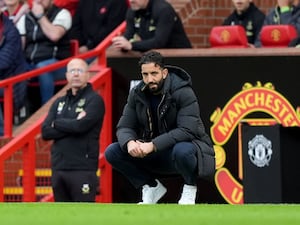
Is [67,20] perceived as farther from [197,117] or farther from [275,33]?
[197,117]

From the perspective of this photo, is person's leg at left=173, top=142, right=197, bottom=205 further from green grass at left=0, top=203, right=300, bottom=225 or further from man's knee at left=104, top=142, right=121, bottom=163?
green grass at left=0, top=203, right=300, bottom=225

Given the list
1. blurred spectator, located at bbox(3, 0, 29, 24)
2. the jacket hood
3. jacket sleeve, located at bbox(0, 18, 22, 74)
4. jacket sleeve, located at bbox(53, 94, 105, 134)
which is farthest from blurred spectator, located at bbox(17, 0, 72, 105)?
the jacket hood

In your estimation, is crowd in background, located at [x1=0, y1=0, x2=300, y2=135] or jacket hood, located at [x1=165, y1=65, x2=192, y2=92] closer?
jacket hood, located at [x1=165, y1=65, x2=192, y2=92]

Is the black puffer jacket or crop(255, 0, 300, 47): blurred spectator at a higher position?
crop(255, 0, 300, 47): blurred spectator

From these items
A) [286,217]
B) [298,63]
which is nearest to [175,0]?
[298,63]

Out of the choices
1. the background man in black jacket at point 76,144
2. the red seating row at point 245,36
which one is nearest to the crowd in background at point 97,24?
the red seating row at point 245,36

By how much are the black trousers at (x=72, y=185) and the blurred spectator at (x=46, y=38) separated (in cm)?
226

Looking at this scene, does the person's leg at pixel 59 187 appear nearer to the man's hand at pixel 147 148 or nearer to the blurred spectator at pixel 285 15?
the man's hand at pixel 147 148

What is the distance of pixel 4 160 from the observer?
44.3 ft

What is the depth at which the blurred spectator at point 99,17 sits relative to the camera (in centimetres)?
1609

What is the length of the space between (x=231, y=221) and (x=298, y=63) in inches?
224

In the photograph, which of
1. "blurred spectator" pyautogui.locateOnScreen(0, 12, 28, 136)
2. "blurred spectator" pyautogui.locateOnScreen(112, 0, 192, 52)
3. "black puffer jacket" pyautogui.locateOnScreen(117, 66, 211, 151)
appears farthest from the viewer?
"blurred spectator" pyautogui.locateOnScreen(0, 12, 28, 136)

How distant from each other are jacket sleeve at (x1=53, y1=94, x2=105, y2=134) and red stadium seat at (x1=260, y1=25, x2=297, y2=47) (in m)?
2.11

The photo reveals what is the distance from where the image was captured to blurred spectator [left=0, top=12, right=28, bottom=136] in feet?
49.4
